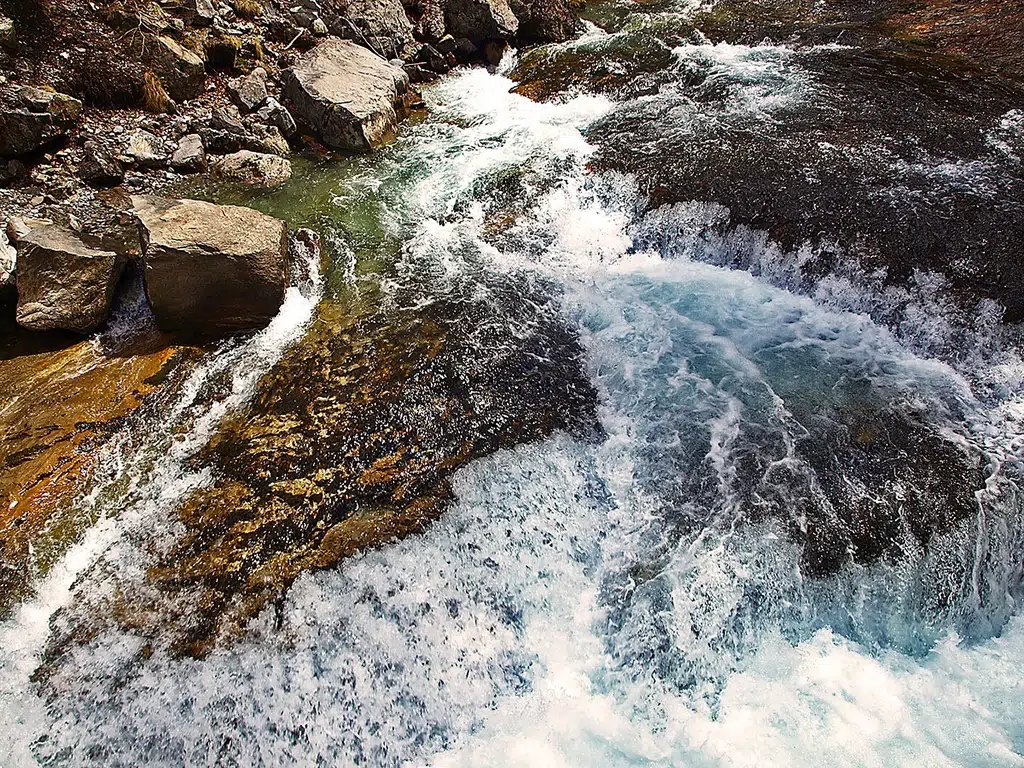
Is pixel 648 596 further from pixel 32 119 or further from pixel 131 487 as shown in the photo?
pixel 32 119

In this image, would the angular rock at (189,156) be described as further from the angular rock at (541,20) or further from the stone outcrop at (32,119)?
the angular rock at (541,20)

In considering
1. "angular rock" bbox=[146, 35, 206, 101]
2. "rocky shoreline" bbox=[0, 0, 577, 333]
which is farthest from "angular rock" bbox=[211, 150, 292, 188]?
"angular rock" bbox=[146, 35, 206, 101]

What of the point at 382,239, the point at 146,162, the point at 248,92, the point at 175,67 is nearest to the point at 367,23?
the point at 248,92

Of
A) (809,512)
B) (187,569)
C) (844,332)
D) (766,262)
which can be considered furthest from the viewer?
(766,262)

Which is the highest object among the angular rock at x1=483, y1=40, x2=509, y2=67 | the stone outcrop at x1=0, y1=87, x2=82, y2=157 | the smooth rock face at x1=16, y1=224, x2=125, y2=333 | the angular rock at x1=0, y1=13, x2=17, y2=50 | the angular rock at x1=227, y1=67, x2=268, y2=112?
the angular rock at x1=483, y1=40, x2=509, y2=67

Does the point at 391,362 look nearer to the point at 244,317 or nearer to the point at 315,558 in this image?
the point at 244,317

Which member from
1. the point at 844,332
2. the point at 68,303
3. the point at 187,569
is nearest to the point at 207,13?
the point at 68,303

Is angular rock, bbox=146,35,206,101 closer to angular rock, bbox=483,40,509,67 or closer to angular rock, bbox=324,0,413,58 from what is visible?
angular rock, bbox=324,0,413,58
